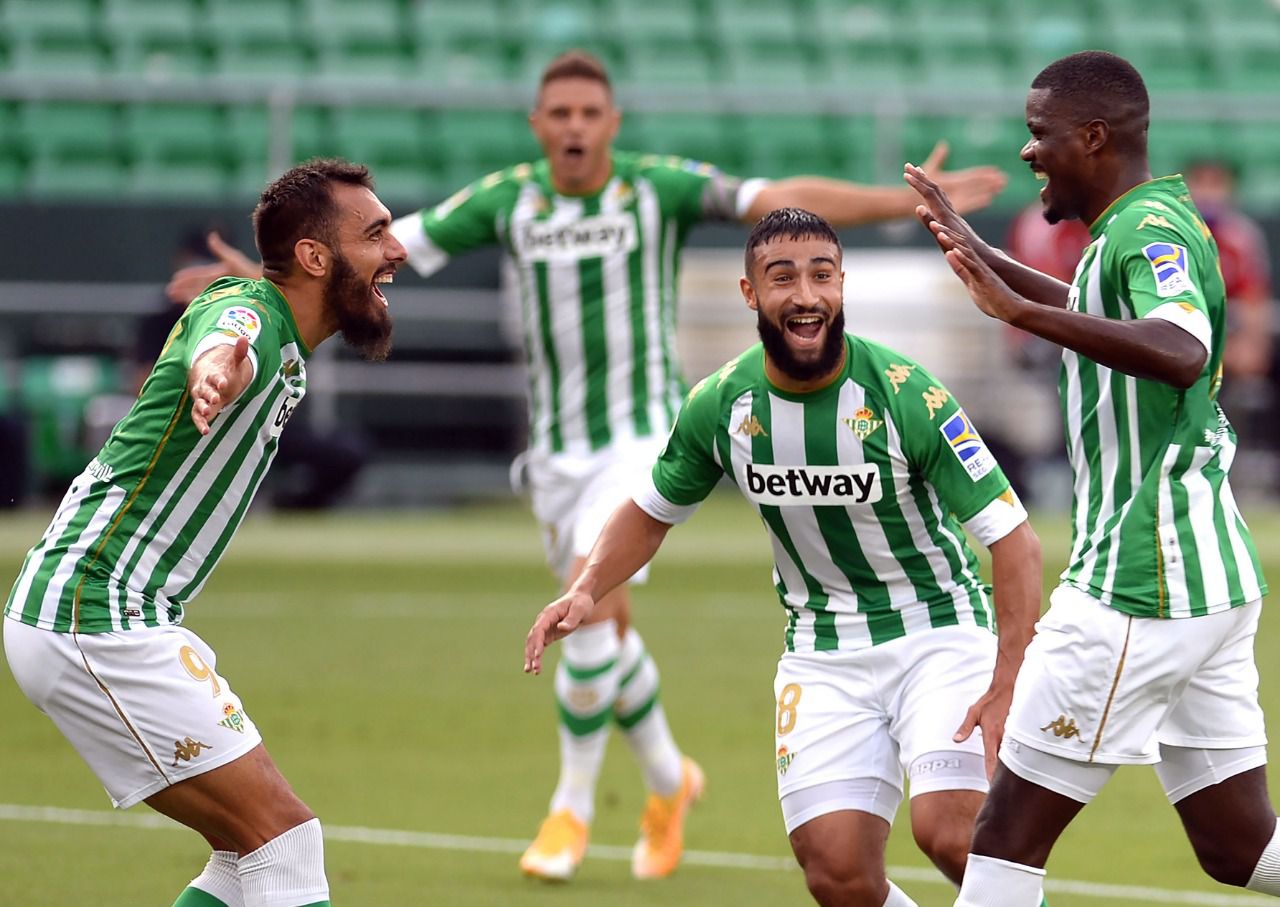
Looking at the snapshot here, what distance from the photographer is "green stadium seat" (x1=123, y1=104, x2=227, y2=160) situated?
18.0m

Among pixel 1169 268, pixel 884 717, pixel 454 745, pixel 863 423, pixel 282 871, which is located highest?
pixel 1169 268

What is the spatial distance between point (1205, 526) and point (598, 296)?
3.56m

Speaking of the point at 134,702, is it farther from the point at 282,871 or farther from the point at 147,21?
the point at 147,21

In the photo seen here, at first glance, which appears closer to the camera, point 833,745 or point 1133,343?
point 1133,343

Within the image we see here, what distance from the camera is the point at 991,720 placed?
4.86 meters

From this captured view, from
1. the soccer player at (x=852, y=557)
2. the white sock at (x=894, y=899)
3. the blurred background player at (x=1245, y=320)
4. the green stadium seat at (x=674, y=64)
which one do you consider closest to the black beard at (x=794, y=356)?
the soccer player at (x=852, y=557)

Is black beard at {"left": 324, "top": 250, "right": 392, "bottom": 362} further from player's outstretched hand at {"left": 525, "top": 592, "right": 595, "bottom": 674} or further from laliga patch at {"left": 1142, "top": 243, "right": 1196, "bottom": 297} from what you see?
laliga patch at {"left": 1142, "top": 243, "right": 1196, "bottom": 297}

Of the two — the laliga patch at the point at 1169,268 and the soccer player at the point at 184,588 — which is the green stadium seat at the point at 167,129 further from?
the laliga patch at the point at 1169,268

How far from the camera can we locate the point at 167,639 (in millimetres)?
4723

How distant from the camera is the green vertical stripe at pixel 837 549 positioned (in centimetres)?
521

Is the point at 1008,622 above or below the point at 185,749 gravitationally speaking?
above

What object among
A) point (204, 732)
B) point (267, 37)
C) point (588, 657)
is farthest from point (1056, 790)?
point (267, 37)

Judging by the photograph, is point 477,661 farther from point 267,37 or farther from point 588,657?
point 267,37

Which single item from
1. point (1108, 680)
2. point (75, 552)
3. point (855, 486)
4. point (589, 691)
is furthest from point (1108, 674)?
point (589, 691)
